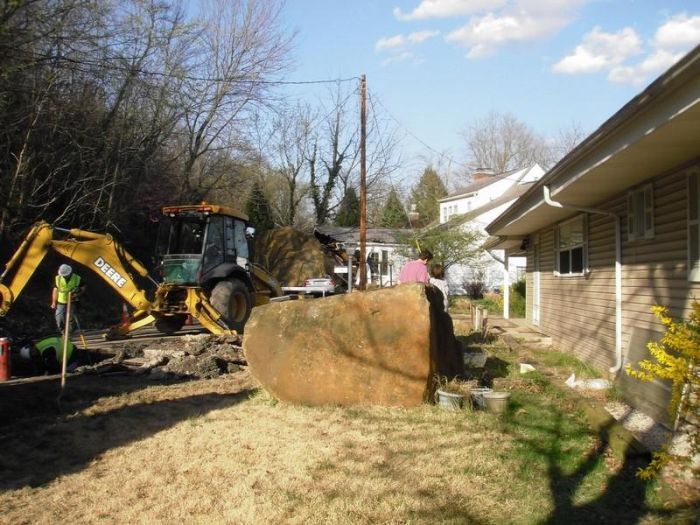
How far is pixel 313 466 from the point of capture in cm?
547

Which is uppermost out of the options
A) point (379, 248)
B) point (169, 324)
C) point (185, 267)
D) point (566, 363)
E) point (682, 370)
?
point (379, 248)

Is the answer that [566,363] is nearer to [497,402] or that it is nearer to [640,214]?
[640,214]

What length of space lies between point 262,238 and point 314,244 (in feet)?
9.33

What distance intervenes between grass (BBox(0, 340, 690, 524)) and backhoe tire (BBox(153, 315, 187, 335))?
706 cm

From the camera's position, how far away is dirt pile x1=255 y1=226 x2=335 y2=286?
30.0 metres

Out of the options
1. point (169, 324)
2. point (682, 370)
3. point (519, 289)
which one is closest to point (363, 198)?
point (519, 289)

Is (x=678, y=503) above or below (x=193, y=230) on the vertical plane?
below

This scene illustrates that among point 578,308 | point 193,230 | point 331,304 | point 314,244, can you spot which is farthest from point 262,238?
point 331,304

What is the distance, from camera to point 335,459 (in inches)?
223

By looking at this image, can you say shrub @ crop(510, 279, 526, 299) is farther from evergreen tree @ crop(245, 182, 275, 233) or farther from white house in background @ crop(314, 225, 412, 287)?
evergreen tree @ crop(245, 182, 275, 233)

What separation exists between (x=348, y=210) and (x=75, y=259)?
3972 centimetres

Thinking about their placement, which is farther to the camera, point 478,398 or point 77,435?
point 478,398

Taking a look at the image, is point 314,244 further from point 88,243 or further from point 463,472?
point 463,472

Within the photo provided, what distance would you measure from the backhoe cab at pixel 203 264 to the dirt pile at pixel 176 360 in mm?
1482
